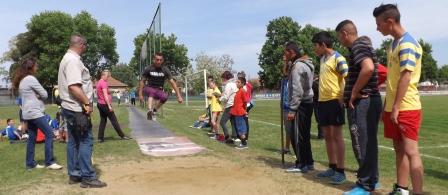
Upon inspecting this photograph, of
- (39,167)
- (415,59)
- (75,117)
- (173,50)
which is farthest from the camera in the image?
(173,50)

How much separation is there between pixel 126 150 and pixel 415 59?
21.0 feet

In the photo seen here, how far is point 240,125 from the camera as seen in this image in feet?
34.7

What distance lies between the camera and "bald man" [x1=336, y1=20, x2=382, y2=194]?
17.3 ft

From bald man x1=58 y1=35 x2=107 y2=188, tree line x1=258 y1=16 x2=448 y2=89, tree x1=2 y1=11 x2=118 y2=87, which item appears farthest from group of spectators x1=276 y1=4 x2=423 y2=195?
tree line x1=258 y1=16 x2=448 y2=89

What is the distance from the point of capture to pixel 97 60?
248 ft

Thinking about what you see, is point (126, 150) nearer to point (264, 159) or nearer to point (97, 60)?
point (264, 159)

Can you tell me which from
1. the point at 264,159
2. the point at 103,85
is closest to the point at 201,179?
the point at 264,159

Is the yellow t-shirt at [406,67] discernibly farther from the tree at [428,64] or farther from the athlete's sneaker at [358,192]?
the tree at [428,64]

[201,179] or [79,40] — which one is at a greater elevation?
[79,40]

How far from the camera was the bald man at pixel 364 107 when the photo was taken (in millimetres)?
5258

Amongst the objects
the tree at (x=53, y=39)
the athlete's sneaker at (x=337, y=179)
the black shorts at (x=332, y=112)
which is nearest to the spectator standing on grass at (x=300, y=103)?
the black shorts at (x=332, y=112)

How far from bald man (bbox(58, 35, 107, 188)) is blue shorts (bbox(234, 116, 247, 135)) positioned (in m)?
4.59

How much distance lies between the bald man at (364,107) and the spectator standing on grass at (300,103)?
4.60ft

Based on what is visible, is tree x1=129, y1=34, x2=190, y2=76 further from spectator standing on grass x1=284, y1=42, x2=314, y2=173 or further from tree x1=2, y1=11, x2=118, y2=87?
spectator standing on grass x1=284, y1=42, x2=314, y2=173
